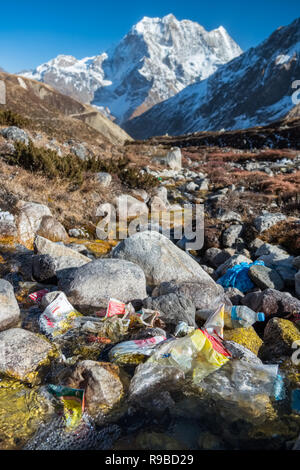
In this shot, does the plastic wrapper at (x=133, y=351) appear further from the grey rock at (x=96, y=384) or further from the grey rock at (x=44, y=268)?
the grey rock at (x=44, y=268)

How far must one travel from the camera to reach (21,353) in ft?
9.87

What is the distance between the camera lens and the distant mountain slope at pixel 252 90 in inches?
5640

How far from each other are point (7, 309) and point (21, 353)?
2.53ft

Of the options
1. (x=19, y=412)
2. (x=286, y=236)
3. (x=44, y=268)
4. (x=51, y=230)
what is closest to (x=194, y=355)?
(x=19, y=412)

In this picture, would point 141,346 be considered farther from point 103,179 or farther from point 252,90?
point 252,90

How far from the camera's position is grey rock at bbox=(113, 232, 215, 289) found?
5273 millimetres

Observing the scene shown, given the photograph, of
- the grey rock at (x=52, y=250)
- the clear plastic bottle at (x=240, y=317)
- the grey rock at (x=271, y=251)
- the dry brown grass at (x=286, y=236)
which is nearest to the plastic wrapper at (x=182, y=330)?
the clear plastic bottle at (x=240, y=317)

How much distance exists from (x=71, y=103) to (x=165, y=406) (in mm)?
78255

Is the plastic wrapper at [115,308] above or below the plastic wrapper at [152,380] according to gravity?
above

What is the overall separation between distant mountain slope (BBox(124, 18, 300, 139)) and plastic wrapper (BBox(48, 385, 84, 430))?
454ft

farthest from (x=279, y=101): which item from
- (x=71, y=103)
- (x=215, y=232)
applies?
(x=215, y=232)

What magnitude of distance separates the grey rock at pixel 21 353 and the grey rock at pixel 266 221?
22.5 feet

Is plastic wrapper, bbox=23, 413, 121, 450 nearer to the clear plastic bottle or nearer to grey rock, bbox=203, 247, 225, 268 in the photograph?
the clear plastic bottle

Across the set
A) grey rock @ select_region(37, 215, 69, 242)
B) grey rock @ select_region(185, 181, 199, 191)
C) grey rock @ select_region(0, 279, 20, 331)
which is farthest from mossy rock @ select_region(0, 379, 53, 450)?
grey rock @ select_region(185, 181, 199, 191)
